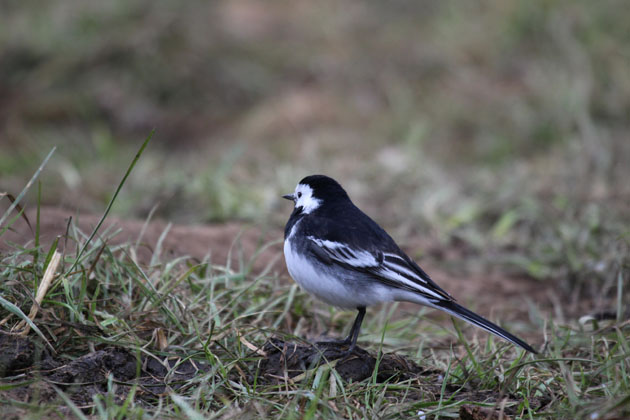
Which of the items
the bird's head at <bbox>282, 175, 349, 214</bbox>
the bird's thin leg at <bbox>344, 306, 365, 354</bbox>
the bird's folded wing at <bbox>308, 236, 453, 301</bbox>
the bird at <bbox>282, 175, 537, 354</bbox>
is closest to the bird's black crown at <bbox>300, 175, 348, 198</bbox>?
the bird's head at <bbox>282, 175, 349, 214</bbox>

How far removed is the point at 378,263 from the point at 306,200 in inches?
27.9

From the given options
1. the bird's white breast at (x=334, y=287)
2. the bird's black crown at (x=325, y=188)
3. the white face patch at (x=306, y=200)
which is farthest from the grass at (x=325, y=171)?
the bird's black crown at (x=325, y=188)

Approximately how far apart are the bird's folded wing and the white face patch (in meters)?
0.38

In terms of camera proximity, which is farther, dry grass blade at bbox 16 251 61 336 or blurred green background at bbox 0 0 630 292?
blurred green background at bbox 0 0 630 292

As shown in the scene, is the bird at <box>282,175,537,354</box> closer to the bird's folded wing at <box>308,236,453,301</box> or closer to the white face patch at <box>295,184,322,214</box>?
the bird's folded wing at <box>308,236,453,301</box>

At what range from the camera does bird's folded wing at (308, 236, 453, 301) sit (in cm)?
328

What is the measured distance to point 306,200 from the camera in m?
3.88

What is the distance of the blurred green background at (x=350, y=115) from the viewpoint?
629 centimetres

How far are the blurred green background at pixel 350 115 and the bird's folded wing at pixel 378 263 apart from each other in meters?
2.43

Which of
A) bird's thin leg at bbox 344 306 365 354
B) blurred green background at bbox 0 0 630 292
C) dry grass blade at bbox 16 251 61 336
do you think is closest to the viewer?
dry grass blade at bbox 16 251 61 336

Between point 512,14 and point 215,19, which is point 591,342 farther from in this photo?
point 215,19

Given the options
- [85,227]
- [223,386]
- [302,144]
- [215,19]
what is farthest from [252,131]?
[223,386]

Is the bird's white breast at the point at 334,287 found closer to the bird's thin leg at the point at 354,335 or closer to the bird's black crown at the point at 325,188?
the bird's thin leg at the point at 354,335

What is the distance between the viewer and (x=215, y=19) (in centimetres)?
1061
